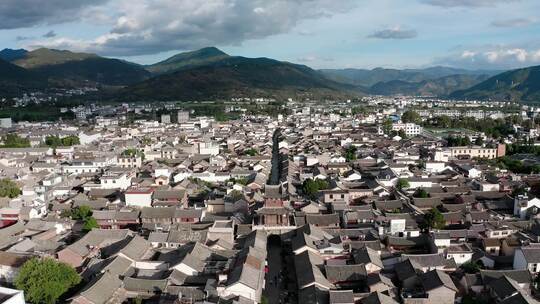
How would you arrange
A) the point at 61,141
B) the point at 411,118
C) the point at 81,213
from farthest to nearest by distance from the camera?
the point at 411,118
the point at 61,141
the point at 81,213

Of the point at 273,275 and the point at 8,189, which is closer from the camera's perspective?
the point at 273,275

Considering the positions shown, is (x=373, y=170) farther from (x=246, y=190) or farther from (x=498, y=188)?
(x=246, y=190)

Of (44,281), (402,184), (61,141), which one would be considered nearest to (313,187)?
(402,184)

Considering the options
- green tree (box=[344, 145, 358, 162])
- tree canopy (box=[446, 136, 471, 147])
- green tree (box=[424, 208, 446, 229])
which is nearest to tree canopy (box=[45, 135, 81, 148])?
green tree (box=[344, 145, 358, 162])

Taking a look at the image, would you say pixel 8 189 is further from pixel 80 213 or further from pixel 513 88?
pixel 513 88

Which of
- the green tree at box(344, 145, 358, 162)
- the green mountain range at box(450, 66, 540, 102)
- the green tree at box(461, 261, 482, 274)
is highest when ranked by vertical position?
the green mountain range at box(450, 66, 540, 102)

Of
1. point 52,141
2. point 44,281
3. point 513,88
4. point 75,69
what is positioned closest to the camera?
point 44,281

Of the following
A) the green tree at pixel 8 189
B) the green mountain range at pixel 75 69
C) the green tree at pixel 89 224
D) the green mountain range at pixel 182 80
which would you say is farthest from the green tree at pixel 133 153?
the green mountain range at pixel 75 69

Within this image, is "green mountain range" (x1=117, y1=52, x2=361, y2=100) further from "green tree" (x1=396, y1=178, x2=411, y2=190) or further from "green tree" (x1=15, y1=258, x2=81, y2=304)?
"green tree" (x1=15, y1=258, x2=81, y2=304)
